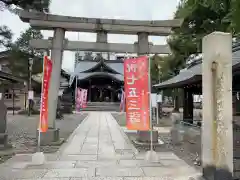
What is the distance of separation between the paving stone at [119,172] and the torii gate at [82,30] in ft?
12.9

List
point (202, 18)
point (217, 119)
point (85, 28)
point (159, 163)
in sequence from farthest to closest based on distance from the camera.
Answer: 1. point (202, 18)
2. point (85, 28)
3. point (159, 163)
4. point (217, 119)

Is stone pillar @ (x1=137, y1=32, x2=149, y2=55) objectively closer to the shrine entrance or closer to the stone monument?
the stone monument

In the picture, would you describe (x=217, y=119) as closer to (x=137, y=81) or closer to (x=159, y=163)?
(x=159, y=163)

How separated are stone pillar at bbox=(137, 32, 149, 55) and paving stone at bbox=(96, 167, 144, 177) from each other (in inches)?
206

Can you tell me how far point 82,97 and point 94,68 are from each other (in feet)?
50.4

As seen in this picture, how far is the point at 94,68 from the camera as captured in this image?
44.6 m

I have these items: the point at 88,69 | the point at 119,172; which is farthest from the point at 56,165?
the point at 88,69

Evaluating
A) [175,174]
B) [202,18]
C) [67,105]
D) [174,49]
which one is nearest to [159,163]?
[175,174]

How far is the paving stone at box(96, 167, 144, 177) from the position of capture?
19.4 feet

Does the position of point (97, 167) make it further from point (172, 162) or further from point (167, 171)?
point (172, 162)

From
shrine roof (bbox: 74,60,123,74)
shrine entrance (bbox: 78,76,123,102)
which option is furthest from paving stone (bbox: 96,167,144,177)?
shrine roof (bbox: 74,60,123,74)

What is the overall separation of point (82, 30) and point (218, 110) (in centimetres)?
690

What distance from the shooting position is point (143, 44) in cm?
1028

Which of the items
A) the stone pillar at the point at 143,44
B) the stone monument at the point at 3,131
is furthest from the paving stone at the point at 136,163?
the stone pillar at the point at 143,44
